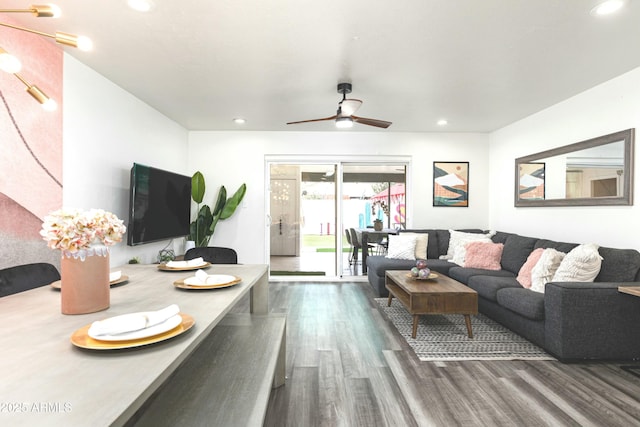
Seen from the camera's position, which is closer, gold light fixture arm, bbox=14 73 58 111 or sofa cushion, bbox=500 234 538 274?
gold light fixture arm, bbox=14 73 58 111

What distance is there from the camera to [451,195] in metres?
5.50

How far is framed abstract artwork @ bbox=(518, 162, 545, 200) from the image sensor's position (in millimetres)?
4242

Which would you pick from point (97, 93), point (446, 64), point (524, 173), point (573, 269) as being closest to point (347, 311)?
point (573, 269)

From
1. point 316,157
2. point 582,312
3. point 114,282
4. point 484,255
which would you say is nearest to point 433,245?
point 484,255

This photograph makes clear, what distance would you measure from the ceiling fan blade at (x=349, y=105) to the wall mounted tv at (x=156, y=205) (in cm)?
221

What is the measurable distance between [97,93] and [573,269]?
14.9 ft

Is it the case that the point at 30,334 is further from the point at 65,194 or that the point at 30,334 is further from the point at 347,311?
the point at 347,311

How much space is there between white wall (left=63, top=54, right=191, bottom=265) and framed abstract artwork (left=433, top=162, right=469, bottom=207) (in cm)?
420

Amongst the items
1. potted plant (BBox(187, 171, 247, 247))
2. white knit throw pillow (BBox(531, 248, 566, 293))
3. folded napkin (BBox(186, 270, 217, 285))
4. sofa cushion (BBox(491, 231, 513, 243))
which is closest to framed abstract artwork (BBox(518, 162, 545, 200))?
sofa cushion (BBox(491, 231, 513, 243))

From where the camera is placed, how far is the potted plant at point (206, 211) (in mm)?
5141

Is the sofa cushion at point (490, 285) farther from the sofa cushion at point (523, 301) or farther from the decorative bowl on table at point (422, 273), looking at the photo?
the decorative bowl on table at point (422, 273)

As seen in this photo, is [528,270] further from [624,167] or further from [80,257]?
[80,257]

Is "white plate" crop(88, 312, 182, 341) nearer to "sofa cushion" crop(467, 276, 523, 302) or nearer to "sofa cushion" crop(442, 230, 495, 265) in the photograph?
"sofa cushion" crop(467, 276, 523, 302)

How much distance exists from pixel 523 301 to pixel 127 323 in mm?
2999
